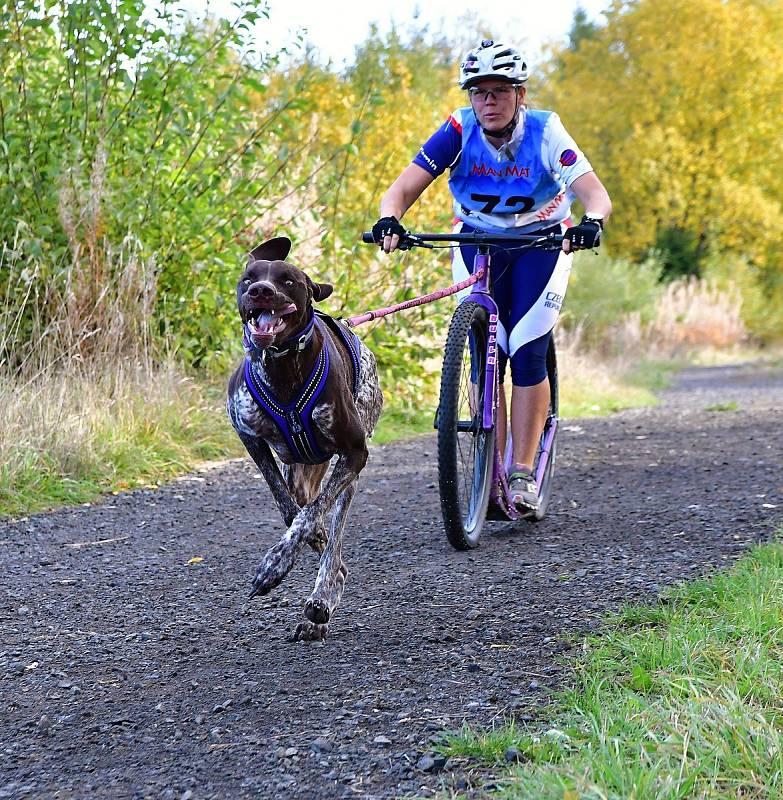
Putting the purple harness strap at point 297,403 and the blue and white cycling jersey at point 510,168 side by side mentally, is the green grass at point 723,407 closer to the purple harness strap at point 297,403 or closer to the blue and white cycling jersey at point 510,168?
the blue and white cycling jersey at point 510,168

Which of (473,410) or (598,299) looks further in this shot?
(598,299)

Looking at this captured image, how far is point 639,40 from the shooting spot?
30.0 meters

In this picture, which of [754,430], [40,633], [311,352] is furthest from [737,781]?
[754,430]

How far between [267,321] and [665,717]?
1753 mm

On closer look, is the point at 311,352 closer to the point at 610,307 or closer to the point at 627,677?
the point at 627,677


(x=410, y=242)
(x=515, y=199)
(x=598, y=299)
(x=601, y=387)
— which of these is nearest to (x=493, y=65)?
(x=515, y=199)

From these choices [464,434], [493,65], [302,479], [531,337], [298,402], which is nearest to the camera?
[298,402]

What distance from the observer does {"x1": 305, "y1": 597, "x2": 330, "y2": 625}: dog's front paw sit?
3.77 meters

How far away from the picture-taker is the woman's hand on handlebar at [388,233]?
5148mm

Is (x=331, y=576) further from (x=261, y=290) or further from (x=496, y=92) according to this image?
(x=496, y=92)

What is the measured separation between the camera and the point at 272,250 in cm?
400

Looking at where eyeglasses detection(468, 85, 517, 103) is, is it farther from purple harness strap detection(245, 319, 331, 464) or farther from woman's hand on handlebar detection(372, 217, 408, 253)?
purple harness strap detection(245, 319, 331, 464)

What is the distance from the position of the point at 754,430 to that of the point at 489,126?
18.6ft

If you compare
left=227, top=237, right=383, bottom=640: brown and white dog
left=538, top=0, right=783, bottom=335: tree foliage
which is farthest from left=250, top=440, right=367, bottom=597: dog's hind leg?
left=538, top=0, right=783, bottom=335: tree foliage
